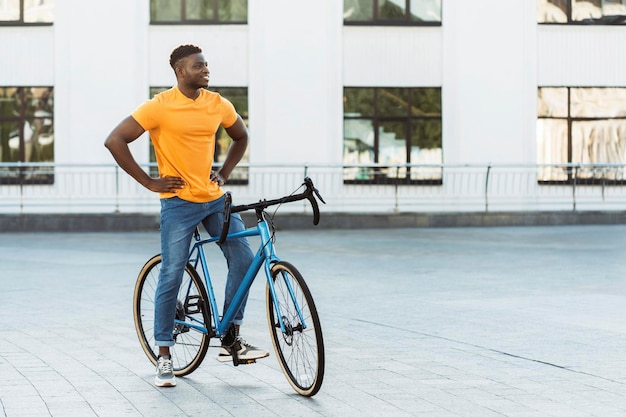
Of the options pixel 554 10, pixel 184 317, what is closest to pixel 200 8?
pixel 554 10

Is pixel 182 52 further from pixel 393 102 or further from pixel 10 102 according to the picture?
pixel 10 102

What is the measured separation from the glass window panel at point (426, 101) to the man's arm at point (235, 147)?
20.6 m

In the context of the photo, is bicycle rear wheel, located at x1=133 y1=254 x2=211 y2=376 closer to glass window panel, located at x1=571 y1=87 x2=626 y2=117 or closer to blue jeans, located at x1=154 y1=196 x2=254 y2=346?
blue jeans, located at x1=154 y1=196 x2=254 y2=346

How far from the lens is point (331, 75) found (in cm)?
2714

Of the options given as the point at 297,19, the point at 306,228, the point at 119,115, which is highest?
the point at 297,19

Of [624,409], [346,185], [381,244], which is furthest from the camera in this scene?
[346,185]

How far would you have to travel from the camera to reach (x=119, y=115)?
88.1 ft

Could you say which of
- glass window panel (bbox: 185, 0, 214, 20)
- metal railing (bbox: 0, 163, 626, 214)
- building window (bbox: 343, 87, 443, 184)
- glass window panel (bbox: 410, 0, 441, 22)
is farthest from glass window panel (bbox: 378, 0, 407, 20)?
glass window panel (bbox: 185, 0, 214, 20)

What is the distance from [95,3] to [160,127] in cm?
2104

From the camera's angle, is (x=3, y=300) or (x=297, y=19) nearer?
(x=3, y=300)

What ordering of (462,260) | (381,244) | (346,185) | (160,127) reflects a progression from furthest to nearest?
(346,185)
(381,244)
(462,260)
(160,127)

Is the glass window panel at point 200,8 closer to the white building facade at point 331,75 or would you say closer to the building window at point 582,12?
the white building facade at point 331,75

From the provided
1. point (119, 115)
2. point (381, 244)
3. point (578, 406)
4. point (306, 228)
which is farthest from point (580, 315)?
point (119, 115)

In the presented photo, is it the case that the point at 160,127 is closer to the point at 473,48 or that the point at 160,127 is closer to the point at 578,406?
the point at 578,406
